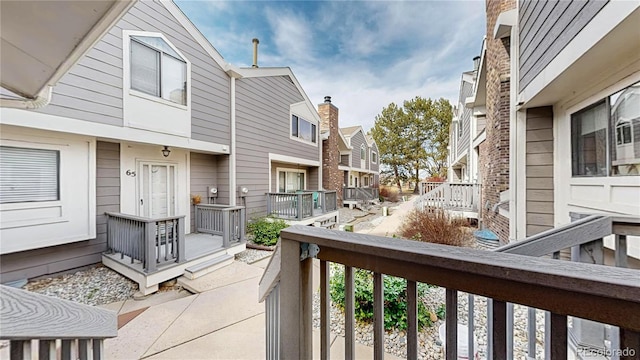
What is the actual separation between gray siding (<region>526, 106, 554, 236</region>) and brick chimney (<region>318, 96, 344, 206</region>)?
9.26 meters

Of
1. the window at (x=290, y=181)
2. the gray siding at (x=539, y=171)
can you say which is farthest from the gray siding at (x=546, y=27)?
the window at (x=290, y=181)

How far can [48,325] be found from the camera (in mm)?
1021

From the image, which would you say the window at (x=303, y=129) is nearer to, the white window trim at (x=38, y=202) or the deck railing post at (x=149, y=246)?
the deck railing post at (x=149, y=246)

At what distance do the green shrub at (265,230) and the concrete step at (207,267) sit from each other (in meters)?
1.57

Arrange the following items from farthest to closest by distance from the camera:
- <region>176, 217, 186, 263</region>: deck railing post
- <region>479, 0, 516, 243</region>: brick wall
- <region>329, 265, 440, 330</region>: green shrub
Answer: <region>479, 0, 516, 243</region>: brick wall
<region>176, 217, 186, 263</region>: deck railing post
<region>329, 265, 440, 330</region>: green shrub

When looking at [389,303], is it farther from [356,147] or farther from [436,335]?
[356,147]

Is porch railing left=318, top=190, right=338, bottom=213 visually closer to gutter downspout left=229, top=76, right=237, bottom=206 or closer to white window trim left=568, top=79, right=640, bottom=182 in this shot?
gutter downspout left=229, top=76, right=237, bottom=206

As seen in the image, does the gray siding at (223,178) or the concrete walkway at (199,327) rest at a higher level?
the gray siding at (223,178)

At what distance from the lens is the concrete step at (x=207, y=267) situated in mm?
4578

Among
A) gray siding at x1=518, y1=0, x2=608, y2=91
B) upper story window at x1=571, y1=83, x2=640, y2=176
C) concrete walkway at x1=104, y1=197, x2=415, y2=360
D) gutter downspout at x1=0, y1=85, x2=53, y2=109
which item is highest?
gray siding at x1=518, y1=0, x2=608, y2=91

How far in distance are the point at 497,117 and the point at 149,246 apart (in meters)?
7.39

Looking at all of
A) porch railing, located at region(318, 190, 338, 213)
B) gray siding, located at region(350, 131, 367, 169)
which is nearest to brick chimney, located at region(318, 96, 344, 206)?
porch railing, located at region(318, 190, 338, 213)

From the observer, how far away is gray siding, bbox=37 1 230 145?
14.2 ft

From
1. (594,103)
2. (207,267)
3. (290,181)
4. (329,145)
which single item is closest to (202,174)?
(207,267)
